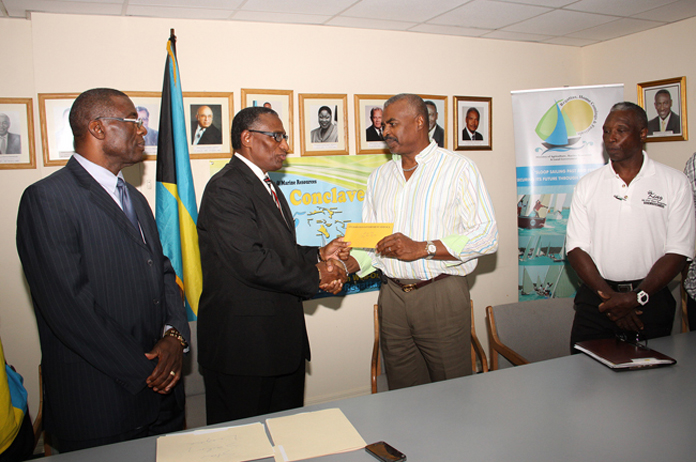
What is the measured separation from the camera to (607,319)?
2701 millimetres

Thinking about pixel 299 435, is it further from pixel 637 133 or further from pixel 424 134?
pixel 637 133

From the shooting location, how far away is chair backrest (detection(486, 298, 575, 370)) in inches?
115

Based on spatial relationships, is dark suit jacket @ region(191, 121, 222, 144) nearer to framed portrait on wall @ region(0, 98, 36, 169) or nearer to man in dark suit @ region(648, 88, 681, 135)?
framed portrait on wall @ region(0, 98, 36, 169)

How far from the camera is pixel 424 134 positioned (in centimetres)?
275

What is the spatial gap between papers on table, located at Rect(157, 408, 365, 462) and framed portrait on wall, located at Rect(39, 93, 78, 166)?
2561mm

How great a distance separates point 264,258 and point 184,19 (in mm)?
2281

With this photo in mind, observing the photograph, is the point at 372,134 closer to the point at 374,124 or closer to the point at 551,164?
the point at 374,124

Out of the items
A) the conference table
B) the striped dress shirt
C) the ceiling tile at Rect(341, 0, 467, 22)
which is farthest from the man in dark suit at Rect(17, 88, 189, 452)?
the ceiling tile at Rect(341, 0, 467, 22)

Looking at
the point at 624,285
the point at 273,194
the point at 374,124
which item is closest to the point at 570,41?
the point at 374,124

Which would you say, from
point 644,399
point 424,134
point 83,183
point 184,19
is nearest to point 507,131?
point 424,134

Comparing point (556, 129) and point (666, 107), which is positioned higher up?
point (666, 107)

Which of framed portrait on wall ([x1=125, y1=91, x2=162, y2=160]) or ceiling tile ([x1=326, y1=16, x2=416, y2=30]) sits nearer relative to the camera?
framed portrait on wall ([x1=125, y1=91, x2=162, y2=160])

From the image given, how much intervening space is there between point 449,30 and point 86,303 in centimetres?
371

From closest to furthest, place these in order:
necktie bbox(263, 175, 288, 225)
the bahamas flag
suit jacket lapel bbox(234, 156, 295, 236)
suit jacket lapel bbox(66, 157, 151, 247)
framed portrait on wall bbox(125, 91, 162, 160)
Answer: suit jacket lapel bbox(66, 157, 151, 247), suit jacket lapel bbox(234, 156, 295, 236), necktie bbox(263, 175, 288, 225), the bahamas flag, framed portrait on wall bbox(125, 91, 162, 160)
